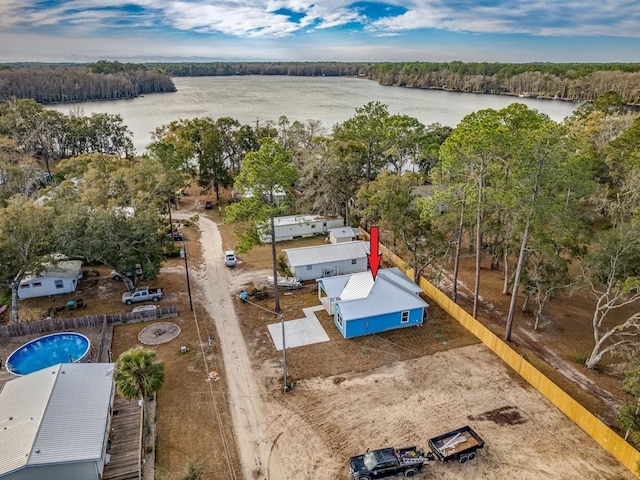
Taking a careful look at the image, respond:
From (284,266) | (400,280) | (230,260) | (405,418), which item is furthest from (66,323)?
(400,280)

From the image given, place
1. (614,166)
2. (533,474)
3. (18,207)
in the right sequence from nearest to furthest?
(533,474), (18,207), (614,166)

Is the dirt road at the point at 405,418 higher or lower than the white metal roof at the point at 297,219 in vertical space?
lower

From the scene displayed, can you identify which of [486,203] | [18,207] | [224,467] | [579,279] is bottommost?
[224,467]

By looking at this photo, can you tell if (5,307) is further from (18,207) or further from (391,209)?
(391,209)

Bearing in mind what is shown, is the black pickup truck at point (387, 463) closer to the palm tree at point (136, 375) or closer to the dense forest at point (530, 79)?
the palm tree at point (136, 375)

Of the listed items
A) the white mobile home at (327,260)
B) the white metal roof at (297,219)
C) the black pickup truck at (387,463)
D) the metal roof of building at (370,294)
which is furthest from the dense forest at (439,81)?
the black pickup truck at (387,463)

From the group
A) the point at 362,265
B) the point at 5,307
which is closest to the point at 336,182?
the point at 362,265

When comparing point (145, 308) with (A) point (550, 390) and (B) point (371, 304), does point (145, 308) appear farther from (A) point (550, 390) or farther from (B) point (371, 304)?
(A) point (550, 390)

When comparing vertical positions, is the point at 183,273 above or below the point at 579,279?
below
